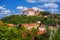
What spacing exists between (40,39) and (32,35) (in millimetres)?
928

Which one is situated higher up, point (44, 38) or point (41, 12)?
point (41, 12)

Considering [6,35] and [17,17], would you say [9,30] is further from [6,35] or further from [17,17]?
[17,17]

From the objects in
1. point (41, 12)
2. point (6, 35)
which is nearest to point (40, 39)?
point (6, 35)

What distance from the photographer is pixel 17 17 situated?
77.1 metres

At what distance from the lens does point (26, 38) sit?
2109cm

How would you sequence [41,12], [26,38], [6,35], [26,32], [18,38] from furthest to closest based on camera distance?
[41,12] → [26,32] → [26,38] → [18,38] → [6,35]

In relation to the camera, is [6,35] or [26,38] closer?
[6,35]

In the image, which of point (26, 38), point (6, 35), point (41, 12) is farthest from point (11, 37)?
point (41, 12)

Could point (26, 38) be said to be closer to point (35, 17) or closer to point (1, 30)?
point (1, 30)

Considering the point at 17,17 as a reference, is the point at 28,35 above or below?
below

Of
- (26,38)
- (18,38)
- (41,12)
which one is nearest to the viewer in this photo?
(18,38)

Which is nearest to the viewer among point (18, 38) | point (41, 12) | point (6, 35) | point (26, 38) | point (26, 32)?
point (6, 35)

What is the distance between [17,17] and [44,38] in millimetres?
55017

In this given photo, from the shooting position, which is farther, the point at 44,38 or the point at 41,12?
the point at 41,12
